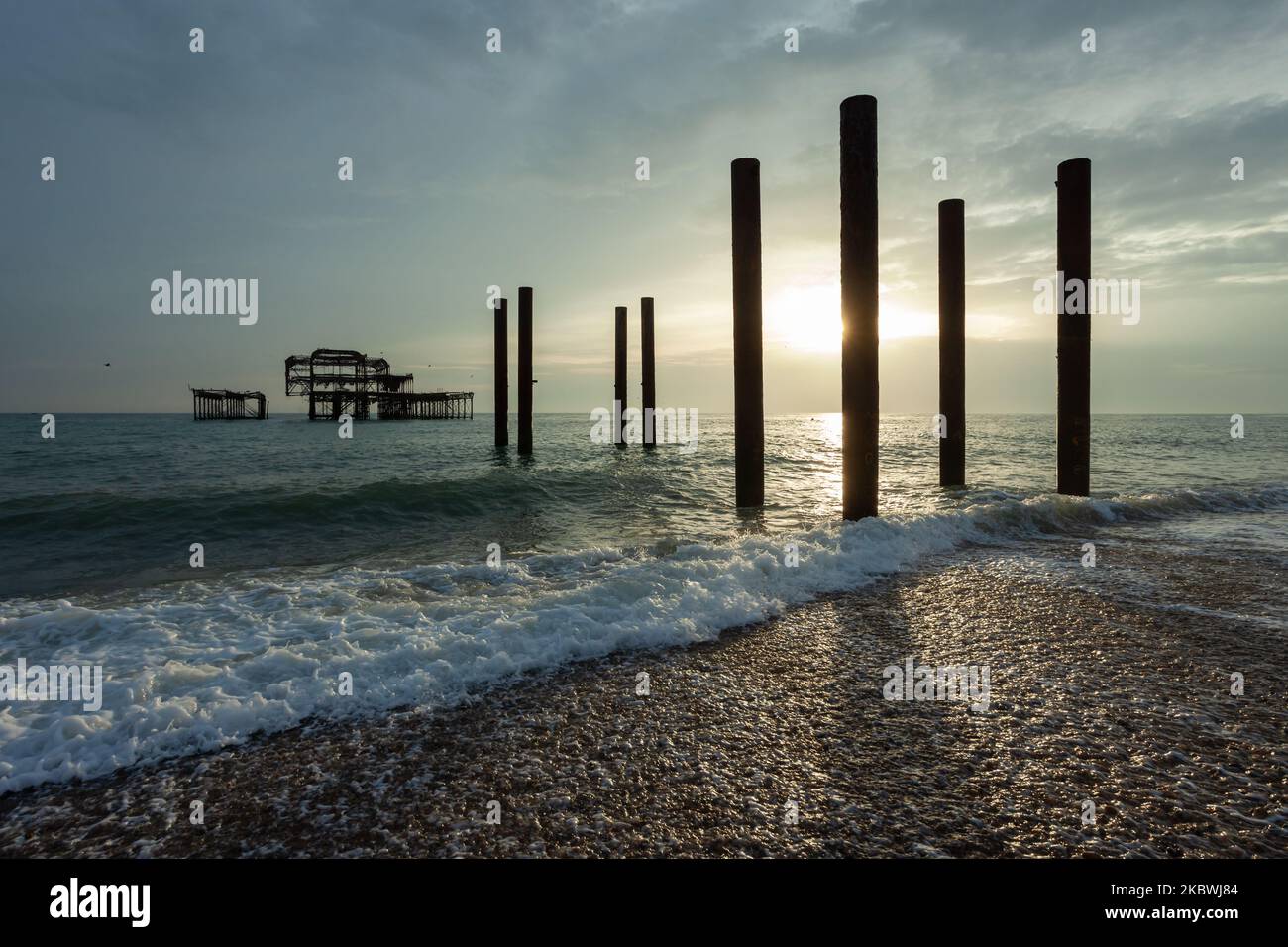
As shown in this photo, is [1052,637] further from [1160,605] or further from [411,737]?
[411,737]

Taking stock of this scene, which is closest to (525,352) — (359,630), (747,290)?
(747,290)

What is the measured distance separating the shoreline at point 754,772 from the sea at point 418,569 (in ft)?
1.32

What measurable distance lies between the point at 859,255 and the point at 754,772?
23.2 ft

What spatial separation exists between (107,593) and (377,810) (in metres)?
5.63

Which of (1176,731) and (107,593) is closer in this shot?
(1176,731)

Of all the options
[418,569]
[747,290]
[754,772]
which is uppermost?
[747,290]

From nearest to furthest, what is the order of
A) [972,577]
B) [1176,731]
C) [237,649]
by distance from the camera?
[1176,731] → [237,649] → [972,577]

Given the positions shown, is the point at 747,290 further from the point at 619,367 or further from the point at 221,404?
the point at 221,404

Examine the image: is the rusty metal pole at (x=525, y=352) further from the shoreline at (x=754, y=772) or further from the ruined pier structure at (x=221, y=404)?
the ruined pier structure at (x=221, y=404)

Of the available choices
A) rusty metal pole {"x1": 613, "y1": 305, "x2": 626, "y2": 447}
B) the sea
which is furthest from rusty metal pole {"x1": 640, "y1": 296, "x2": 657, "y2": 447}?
the sea

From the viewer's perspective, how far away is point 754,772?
2.61 meters

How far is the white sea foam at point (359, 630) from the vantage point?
308 centimetres

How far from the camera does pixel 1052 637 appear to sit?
4.25 meters
